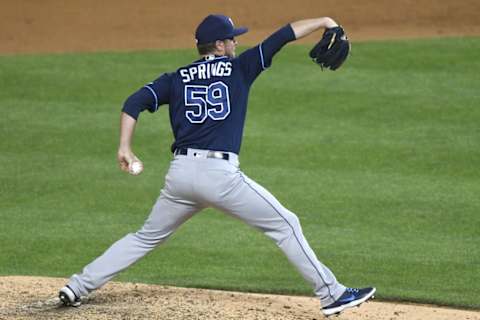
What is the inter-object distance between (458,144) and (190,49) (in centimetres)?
402

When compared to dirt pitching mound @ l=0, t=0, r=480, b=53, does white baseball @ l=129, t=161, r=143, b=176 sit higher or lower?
lower

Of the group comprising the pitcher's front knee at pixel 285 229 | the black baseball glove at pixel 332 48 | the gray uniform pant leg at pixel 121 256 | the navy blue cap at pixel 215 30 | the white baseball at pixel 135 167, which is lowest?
the gray uniform pant leg at pixel 121 256

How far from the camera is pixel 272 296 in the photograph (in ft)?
21.8

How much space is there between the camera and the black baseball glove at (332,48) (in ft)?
18.8

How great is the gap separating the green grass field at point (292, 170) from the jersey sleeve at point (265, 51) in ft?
5.78

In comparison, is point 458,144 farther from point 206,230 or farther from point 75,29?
point 75,29

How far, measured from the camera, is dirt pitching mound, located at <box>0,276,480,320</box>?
595cm

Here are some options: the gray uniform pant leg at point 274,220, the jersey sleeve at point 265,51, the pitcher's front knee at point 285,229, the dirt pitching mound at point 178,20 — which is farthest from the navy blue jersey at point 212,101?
the dirt pitching mound at point 178,20

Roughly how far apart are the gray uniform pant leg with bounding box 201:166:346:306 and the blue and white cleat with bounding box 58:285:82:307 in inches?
39.3

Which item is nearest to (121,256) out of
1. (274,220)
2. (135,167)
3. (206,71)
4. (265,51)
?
(135,167)

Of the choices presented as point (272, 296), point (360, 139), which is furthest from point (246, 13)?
point (272, 296)

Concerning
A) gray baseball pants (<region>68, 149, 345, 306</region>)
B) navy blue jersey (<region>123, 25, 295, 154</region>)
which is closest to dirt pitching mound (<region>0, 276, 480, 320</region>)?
gray baseball pants (<region>68, 149, 345, 306</region>)

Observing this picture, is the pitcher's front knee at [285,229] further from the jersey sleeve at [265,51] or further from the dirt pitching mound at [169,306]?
the jersey sleeve at [265,51]

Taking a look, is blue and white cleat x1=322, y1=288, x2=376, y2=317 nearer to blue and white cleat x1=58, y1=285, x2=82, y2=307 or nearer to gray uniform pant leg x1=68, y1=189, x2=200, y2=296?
gray uniform pant leg x1=68, y1=189, x2=200, y2=296
